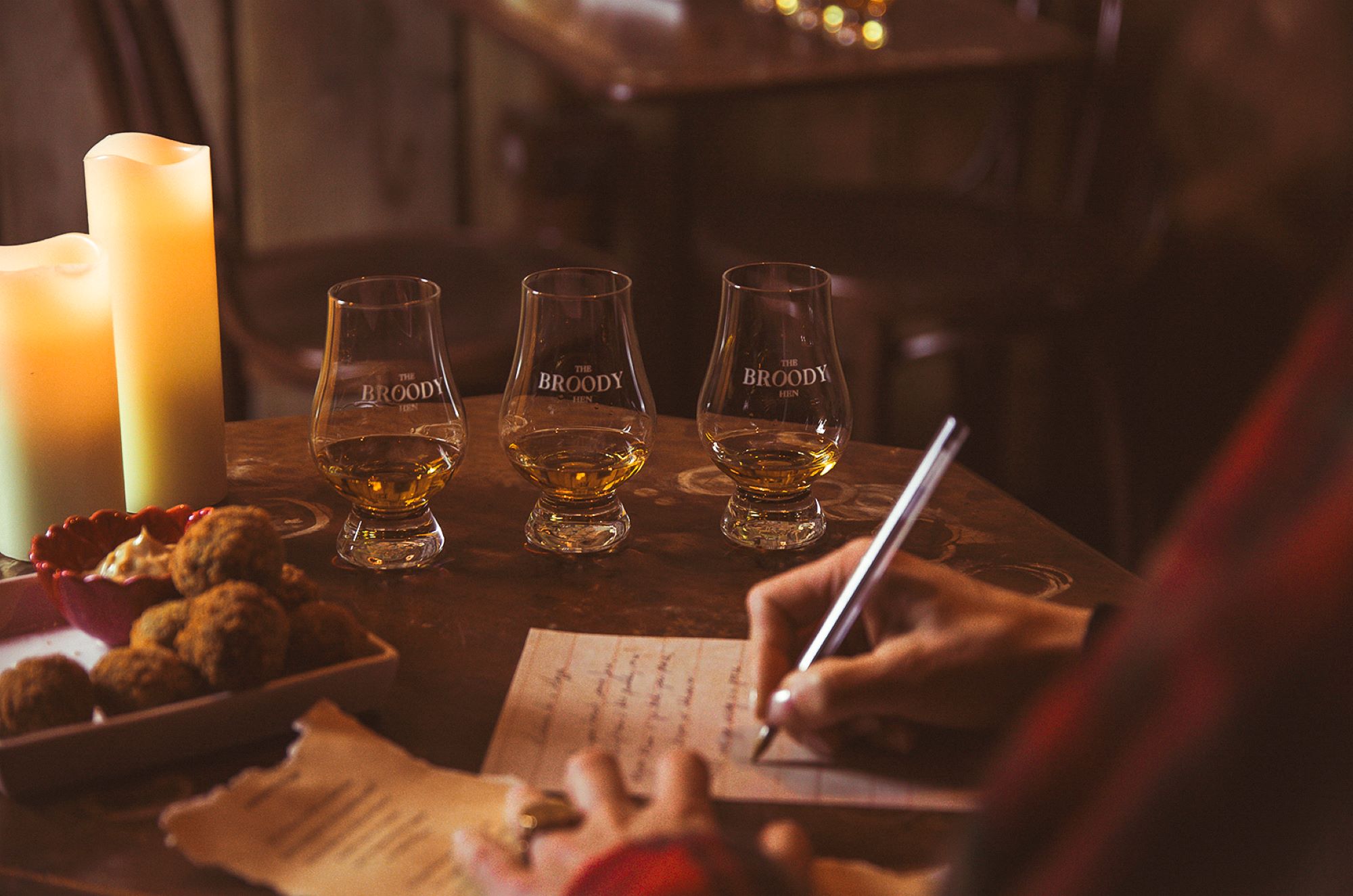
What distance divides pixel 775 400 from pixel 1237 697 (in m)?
0.66

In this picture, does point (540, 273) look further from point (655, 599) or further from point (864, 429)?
point (864, 429)

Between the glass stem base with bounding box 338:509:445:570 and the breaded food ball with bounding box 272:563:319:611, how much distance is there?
0.52ft

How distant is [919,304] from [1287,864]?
1.65m

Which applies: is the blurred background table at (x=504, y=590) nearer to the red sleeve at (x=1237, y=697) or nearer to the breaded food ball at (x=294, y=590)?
the breaded food ball at (x=294, y=590)

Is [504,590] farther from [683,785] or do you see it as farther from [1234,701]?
[1234,701]

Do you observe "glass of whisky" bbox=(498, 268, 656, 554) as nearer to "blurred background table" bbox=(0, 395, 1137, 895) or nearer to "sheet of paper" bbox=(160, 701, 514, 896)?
"blurred background table" bbox=(0, 395, 1137, 895)

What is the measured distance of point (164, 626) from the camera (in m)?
0.76

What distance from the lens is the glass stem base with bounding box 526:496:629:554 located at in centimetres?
102

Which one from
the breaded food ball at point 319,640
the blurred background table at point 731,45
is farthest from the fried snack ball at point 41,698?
the blurred background table at point 731,45

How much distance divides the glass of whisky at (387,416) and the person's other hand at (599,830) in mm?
340

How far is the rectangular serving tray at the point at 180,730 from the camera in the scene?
28.1 inches

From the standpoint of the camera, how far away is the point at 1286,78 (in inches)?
92.2

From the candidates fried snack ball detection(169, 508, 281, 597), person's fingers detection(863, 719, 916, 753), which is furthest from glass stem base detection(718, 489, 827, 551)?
fried snack ball detection(169, 508, 281, 597)

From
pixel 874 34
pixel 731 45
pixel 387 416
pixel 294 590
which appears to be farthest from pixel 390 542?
pixel 874 34
